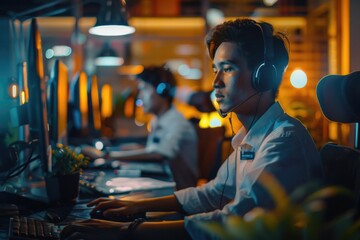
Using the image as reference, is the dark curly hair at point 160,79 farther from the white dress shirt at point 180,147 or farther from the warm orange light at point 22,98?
the warm orange light at point 22,98

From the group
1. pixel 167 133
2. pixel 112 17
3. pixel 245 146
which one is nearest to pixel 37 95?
pixel 245 146

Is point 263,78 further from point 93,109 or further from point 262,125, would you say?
point 93,109

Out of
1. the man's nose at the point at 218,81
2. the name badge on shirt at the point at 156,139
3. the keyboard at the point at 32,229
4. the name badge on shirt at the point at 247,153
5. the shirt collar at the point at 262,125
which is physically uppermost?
the man's nose at the point at 218,81

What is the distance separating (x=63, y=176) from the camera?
1814 millimetres

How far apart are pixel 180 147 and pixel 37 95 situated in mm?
1730

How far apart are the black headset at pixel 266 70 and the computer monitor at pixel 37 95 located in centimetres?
70

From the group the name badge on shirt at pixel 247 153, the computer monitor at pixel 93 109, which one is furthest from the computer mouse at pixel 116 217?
the computer monitor at pixel 93 109

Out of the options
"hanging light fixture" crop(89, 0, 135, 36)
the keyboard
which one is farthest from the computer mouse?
"hanging light fixture" crop(89, 0, 135, 36)

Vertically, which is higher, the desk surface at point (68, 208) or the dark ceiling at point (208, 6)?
the dark ceiling at point (208, 6)

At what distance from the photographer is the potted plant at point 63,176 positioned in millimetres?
1811

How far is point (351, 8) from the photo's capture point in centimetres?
436

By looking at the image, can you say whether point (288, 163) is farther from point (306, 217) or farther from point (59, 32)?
point (59, 32)

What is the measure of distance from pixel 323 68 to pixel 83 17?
126 inches

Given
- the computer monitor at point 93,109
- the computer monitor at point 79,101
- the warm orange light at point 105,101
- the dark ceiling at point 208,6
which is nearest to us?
the computer monitor at point 79,101
